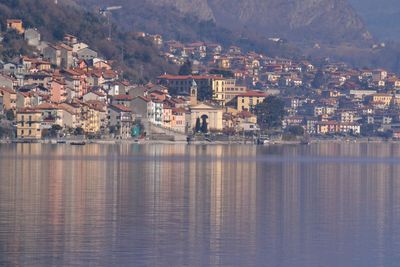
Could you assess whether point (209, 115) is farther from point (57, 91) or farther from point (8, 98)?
point (8, 98)

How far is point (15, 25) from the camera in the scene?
124938 millimetres

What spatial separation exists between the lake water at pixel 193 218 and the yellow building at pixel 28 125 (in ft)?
135

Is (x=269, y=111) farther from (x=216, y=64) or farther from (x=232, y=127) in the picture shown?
(x=216, y=64)

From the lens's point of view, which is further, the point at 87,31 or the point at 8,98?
the point at 87,31

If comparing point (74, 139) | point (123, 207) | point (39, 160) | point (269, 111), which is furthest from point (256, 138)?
point (123, 207)

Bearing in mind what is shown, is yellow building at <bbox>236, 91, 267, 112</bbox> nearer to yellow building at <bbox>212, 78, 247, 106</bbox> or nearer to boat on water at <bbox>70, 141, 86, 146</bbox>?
yellow building at <bbox>212, 78, 247, 106</bbox>

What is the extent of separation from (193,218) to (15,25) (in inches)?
3674

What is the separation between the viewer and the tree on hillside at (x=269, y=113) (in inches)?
5487

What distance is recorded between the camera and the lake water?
2702 centimetres

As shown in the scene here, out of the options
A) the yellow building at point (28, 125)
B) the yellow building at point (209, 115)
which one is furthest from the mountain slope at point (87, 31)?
the yellow building at point (28, 125)

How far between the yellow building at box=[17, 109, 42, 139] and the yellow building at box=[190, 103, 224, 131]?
97.7 ft

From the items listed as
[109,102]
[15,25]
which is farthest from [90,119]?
[15,25]

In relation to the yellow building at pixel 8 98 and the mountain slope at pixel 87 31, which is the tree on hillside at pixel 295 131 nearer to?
the mountain slope at pixel 87 31

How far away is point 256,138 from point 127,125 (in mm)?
18101
